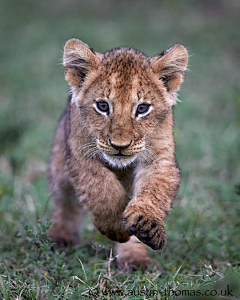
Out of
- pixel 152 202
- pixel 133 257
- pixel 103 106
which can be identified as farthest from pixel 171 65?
pixel 133 257

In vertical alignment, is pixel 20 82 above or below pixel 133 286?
above

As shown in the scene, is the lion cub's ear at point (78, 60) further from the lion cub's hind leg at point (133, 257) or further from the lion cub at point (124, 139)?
the lion cub's hind leg at point (133, 257)

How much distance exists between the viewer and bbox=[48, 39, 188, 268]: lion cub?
411 centimetres

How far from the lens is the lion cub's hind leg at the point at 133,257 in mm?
4844

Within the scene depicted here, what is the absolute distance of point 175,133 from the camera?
7984 mm

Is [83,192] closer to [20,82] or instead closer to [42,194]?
[42,194]

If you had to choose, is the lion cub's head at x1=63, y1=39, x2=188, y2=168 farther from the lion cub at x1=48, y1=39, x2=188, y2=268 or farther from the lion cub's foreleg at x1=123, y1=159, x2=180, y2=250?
the lion cub's foreleg at x1=123, y1=159, x2=180, y2=250

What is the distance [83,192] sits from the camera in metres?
4.41

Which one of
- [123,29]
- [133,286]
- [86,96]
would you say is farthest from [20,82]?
[133,286]

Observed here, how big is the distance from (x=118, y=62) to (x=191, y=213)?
2.28m

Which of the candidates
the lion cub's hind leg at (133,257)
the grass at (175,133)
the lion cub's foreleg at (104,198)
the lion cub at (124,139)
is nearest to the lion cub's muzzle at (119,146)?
the lion cub at (124,139)


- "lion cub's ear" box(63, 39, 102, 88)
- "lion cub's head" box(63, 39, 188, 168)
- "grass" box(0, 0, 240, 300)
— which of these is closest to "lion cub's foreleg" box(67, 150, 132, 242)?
"lion cub's head" box(63, 39, 188, 168)

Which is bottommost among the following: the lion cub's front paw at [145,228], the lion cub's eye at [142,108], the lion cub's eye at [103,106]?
the lion cub's front paw at [145,228]

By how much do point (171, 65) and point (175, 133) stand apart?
3425 mm
